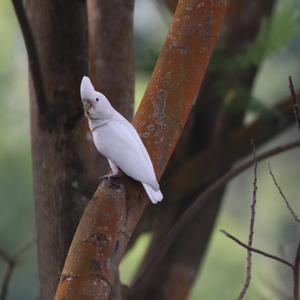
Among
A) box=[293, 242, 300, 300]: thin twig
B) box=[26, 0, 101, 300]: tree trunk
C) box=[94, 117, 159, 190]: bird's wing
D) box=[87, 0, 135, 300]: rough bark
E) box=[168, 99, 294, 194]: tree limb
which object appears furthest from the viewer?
box=[168, 99, 294, 194]: tree limb

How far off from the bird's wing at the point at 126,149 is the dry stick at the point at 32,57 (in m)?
0.21

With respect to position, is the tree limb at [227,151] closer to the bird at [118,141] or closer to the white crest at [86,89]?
the bird at [118,141]

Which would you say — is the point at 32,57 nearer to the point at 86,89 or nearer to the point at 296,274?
the point at 86,89

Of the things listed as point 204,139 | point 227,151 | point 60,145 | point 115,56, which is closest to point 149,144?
point 60,145

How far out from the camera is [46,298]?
203cm

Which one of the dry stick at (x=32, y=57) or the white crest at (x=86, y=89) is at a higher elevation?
the dry stick at (x=32, y=57)

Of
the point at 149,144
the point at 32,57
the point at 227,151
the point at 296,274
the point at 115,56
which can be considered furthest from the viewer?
the point at 227,151

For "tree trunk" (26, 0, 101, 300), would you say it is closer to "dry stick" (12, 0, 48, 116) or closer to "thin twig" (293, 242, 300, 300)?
"dry stick" (12, 0, 48, 116)

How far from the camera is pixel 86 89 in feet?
5.77

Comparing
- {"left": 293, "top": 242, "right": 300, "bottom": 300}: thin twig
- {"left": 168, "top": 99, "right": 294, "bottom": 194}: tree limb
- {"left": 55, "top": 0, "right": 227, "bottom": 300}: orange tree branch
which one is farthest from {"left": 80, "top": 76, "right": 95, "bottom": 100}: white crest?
{"left": 168, "top": 99, "right": 294, "bottom": 194}: tree limb

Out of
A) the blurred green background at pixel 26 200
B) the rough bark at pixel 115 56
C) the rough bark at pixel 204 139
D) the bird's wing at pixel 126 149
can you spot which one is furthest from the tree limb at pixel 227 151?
the blurred green background at pixel 26 200

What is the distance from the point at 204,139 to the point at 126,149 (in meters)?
1.90

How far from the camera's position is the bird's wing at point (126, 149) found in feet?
5.45

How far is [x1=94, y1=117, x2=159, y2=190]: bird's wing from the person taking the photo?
5.45ft
